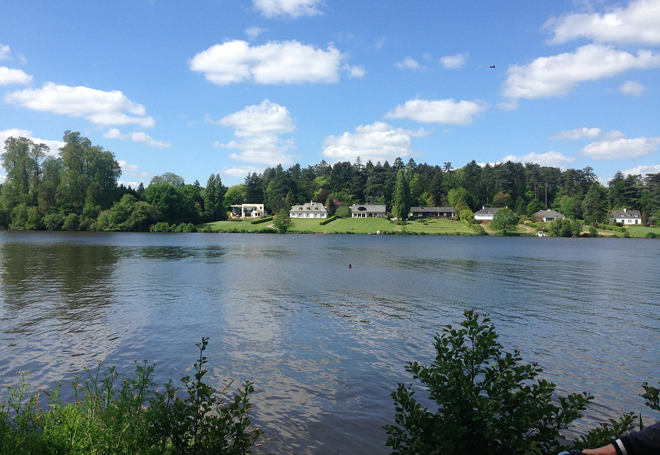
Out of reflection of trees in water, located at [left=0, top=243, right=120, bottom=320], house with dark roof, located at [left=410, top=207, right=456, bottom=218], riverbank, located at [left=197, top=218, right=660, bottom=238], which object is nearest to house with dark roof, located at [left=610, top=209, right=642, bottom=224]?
riverbank, located at [left=197, top=218, right=660, bottom=238]

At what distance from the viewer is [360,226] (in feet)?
470

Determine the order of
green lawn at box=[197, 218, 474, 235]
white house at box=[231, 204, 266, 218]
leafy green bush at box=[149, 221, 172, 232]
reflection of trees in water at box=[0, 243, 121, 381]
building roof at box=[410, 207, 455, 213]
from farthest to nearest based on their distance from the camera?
1. white house at box=[231, 204, 266, 218]
2. building roof at box=[410, 207, 455, 213]
3. green lawn at box=[197, 218, 474, 235]
4. leafy green bush at box=[149, 221, 172, 232]
5. reflection of trees in water at box=[0, 243, 121, 381]

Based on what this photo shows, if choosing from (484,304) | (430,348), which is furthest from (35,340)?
(484,304)

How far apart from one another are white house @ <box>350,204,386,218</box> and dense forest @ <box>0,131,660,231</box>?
4549mm

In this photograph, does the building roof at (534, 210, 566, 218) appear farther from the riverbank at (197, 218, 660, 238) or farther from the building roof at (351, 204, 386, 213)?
the building roof at (351, 204, 386, 213)

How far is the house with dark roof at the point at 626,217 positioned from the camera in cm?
14800

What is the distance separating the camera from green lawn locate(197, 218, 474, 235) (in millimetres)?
133375

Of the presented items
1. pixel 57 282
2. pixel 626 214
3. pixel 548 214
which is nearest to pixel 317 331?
pixel 57 282

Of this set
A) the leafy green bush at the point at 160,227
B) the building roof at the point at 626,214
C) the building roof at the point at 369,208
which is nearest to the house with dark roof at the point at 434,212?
the building roof at the point at 369,208

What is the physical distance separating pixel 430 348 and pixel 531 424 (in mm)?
10255

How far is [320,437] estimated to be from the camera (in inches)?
339

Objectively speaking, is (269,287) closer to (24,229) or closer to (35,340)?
(35,340)

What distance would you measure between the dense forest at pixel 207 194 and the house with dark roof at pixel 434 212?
18.0 feet

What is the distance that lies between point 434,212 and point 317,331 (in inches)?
6321
